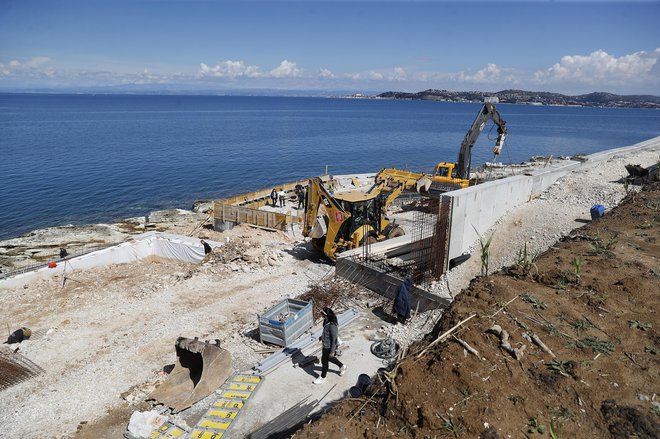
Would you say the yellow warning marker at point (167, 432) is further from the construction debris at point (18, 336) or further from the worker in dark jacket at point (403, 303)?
the construction debris at point (18, 336)

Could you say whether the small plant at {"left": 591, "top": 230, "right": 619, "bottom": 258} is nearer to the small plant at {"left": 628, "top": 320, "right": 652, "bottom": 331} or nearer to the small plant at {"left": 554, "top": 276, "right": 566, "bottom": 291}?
the small plant at {"left": 554, "top": 276, "right": 566, "bottom": 291}

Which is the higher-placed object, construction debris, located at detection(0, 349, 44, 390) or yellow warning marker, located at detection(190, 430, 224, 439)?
yellow warning marker, located at detection(190, 430, 224, 439)

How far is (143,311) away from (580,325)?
11.6 m

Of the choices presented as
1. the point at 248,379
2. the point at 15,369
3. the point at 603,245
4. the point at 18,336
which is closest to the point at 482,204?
the point at 603,245

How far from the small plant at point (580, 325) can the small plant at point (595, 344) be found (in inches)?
9.7

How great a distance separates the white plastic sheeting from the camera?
1585cm

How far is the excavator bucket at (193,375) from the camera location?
8438mm

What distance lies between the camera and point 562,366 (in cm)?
577

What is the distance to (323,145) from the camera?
71.1m

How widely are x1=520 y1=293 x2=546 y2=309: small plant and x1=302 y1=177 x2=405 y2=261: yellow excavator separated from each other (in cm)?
731

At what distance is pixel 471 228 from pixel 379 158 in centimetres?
Answer: 4532

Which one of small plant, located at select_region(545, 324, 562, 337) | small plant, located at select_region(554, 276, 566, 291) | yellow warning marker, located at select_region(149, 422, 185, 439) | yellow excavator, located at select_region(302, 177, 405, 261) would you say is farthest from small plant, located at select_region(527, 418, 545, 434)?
yellow excavator, located at select_region(302, 177, 405, 261)

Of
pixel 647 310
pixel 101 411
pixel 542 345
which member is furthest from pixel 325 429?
pixel 647 310

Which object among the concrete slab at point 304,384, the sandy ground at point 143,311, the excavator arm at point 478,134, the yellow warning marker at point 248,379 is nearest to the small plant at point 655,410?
the concrete slab at point 304,384
